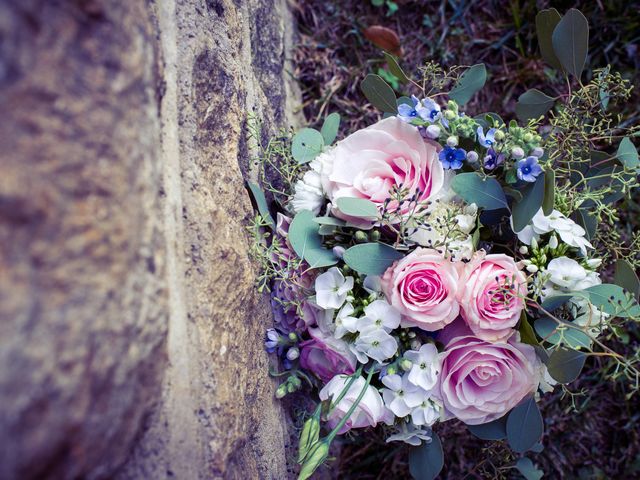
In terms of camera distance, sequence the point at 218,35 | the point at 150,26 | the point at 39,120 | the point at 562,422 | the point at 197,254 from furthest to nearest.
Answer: the point at 562,422, the point at 218,35, the point at 197,254, the point at 150,26, the point at 39,120

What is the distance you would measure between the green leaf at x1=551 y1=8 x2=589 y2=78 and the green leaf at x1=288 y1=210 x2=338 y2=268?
1.97ft

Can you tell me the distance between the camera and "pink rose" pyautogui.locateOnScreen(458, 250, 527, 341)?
952mm

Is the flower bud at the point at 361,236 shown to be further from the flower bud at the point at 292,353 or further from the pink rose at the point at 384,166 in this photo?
the flower bud at the point at 292,353

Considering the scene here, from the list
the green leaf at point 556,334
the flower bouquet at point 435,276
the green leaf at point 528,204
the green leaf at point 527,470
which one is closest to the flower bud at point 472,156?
the flower bouquet at point 435,276

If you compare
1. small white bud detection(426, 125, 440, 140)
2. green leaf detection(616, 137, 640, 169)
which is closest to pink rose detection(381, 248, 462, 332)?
small white bud detection(426, 125, 440, 140)

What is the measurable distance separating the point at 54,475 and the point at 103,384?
9cm

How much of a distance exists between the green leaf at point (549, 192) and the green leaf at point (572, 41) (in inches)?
11.1

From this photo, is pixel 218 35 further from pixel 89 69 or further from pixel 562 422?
pixel 562 422

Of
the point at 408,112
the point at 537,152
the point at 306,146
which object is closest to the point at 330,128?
the point at 306,146

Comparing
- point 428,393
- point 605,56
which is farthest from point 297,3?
point 428,393

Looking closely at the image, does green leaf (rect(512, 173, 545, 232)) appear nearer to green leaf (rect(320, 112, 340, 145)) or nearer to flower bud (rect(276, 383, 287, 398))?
green leaf (rect(320, 112, 340, 145))

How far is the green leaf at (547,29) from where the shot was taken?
112cm

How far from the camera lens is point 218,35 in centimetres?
97

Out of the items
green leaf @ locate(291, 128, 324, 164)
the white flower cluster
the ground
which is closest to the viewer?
the white flower cluster
